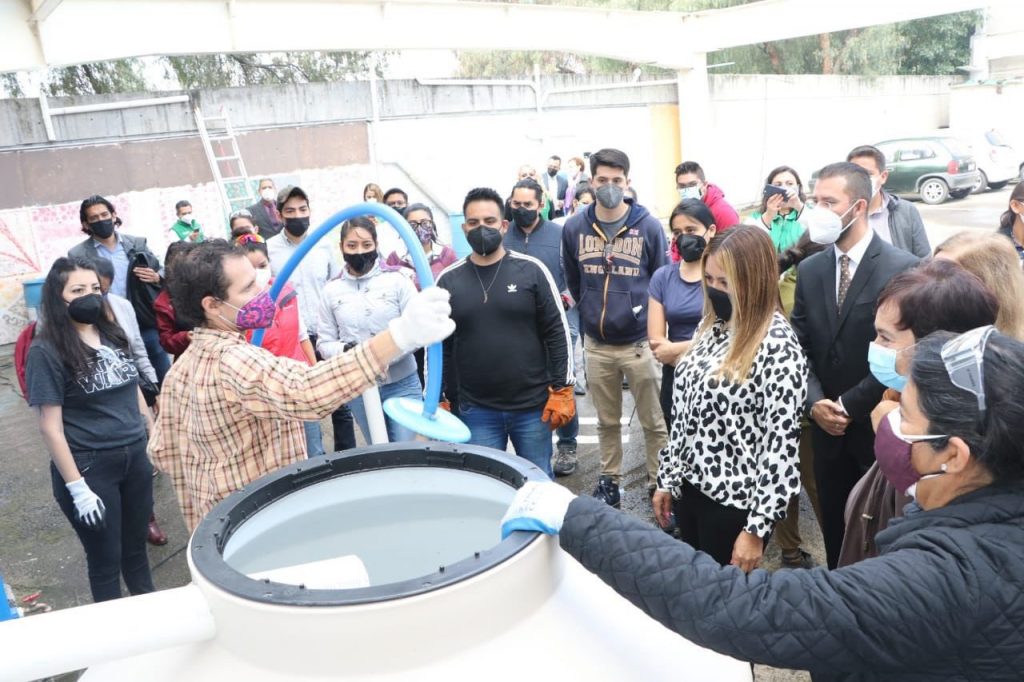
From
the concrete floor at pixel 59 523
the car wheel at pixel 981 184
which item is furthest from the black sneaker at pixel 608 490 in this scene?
the car wheel at pixel 981 184

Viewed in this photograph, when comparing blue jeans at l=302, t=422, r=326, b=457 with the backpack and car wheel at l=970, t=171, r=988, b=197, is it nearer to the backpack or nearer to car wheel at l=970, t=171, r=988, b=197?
the backpack

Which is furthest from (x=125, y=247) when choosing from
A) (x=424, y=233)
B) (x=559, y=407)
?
(x=559, y=407)

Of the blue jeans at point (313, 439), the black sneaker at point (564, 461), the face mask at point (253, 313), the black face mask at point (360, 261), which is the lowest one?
the black sneaker at point (564, 461)

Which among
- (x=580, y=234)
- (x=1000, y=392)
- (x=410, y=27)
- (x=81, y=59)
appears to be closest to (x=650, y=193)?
(x=410, y=27)

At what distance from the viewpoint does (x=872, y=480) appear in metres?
2.14

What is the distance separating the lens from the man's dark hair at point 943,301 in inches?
80.6

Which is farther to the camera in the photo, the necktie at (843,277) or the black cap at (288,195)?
the black cap at (288,195)

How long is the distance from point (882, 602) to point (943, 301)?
123 cm

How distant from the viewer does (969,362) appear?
1.30 meters

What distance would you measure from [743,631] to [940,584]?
0.31m

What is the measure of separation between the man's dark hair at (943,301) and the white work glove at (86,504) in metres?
3.03

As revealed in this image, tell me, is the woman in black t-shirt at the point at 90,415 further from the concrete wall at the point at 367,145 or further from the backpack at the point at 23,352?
the concrete wall at the point at 367,145

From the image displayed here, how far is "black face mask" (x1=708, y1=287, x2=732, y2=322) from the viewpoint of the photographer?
2.50m

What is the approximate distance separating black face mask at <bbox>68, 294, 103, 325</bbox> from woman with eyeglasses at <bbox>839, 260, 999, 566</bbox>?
2.93 metres
